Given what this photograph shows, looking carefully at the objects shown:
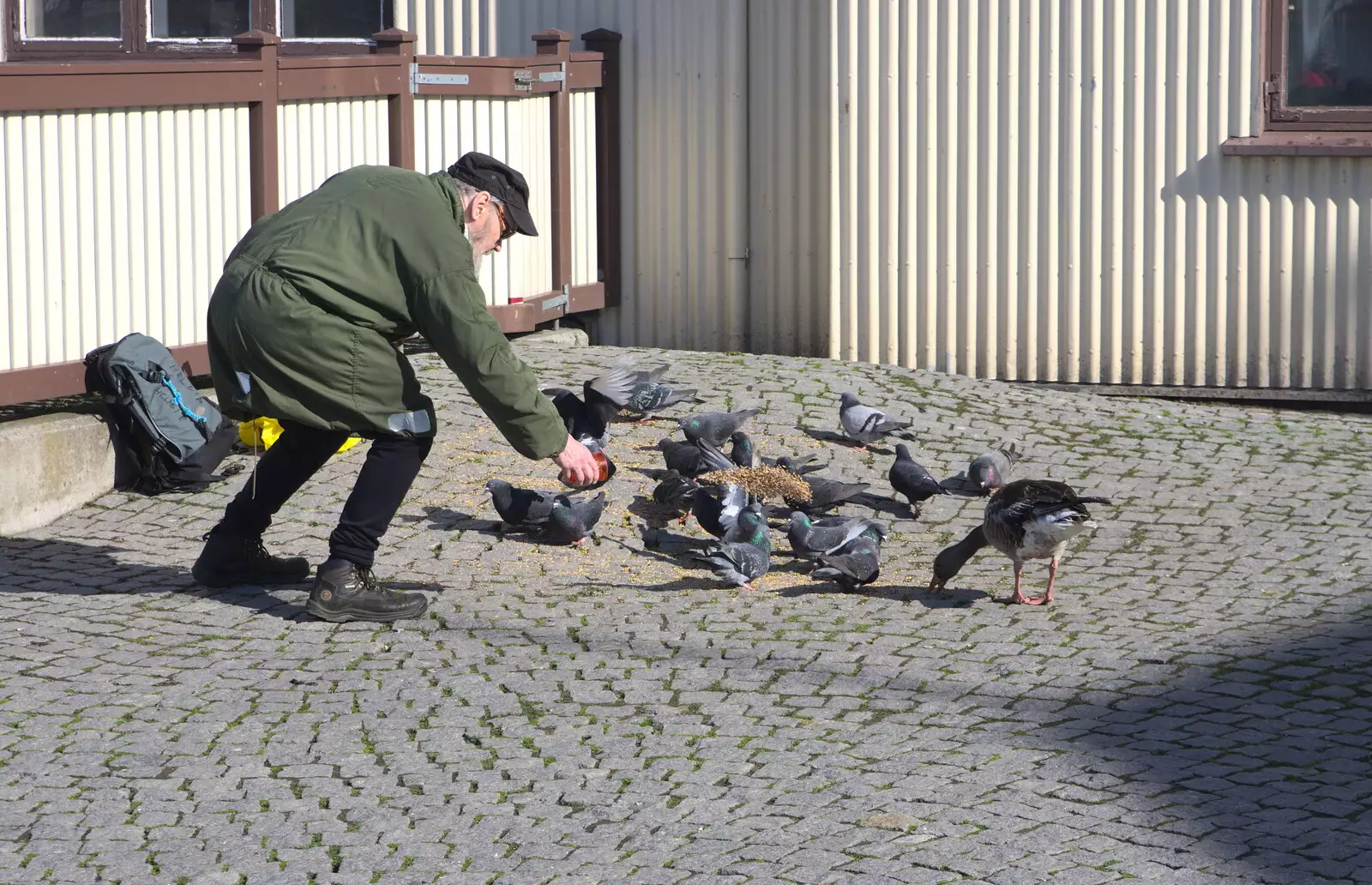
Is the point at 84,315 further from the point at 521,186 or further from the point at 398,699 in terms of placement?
the point at 398,699

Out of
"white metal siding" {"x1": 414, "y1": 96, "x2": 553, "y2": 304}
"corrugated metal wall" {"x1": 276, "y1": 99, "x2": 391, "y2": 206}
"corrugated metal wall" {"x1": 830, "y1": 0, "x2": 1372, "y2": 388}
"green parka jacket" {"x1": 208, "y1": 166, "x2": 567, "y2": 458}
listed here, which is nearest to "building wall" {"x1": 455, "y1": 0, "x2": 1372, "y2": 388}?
→ "corrugated metal wall" {"x1": 830, "y1": 0, "x2": 1372, "y2": 388}

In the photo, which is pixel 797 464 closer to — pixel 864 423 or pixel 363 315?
pixel 864 423

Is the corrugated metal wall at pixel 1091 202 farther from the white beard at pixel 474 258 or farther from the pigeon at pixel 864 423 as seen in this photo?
the white beard at pixel 474 258

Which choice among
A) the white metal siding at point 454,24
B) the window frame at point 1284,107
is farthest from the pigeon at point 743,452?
the white metal siding at point 454,24

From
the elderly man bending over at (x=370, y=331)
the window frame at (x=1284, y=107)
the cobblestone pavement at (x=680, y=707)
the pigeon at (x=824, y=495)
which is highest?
the window frame at (x=1284, y=107)

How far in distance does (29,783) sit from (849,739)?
7.36 ft

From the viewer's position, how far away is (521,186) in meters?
6.20

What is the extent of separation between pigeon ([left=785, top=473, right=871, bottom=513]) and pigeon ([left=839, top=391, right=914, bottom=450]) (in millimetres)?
897

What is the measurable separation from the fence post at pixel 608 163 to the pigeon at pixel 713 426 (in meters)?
3.09

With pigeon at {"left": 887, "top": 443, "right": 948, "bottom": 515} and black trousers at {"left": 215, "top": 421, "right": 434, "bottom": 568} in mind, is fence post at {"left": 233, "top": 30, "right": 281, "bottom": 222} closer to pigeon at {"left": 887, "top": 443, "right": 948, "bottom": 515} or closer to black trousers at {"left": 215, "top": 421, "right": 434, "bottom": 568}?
black trousers at {"left": 215, "top": 421, "right": 434, "bottom": 568}

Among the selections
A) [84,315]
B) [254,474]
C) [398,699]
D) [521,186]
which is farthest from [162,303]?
[398,699]

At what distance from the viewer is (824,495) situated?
7734 mm

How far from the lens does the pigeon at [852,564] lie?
6.70 meters

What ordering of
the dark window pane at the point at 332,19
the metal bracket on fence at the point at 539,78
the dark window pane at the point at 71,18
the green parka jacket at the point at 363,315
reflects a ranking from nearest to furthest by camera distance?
the green parka jacket at the point at 363,315 < the metal bracket on fence at the point at 539,78 < the dark window pane at the point at 71,18 < the dark window pane at the point at 332,19
